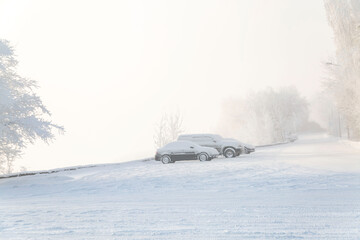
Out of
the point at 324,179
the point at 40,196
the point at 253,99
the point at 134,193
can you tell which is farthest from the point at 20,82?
the point at 253,99

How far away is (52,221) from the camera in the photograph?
813cm

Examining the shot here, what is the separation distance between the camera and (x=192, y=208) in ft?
30.0

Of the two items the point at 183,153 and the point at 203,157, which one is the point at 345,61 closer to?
the point at 203,157

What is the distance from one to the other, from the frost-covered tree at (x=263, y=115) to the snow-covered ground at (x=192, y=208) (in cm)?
6985

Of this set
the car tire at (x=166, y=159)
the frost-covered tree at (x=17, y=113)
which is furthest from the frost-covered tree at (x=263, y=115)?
the frost-covered tree at (x=17, y=113)

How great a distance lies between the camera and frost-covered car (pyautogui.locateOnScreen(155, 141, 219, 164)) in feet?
82.5

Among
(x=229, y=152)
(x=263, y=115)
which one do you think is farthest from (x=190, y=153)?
(x=263, y=115)

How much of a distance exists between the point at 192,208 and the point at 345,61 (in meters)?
35.2

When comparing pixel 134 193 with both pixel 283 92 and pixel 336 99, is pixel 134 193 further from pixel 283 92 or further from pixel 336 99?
pixel 283 92

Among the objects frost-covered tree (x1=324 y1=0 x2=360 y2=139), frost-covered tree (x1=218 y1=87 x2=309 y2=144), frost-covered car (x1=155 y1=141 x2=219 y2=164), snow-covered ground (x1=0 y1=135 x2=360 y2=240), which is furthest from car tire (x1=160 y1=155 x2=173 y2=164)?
frost-covered tree (x1=218 y1=87 x2=309 y2=144)

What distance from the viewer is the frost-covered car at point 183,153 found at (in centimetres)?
2514

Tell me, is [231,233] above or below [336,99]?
below

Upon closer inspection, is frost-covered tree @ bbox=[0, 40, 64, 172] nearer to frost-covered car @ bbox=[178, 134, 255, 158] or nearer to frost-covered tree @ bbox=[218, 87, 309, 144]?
frost-covered car @ bbox=[178, 134, 255, 158]

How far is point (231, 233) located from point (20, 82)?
1767 centimetres
